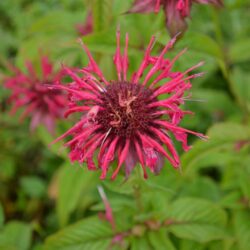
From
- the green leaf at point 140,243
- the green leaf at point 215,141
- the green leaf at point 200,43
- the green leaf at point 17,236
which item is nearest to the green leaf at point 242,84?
the green leaf at point 215,141

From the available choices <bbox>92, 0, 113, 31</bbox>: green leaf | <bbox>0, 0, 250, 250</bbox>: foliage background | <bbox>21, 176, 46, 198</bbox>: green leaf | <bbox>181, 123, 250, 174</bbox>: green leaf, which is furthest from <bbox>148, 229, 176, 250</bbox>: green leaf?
<bbox>21, 176, 46, 198</bbox>: green leaf

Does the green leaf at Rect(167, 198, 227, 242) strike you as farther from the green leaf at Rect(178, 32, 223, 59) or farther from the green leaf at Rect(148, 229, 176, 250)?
the green leaf at Rect(178, 32, 223, 59)

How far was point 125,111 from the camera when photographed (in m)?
1.12

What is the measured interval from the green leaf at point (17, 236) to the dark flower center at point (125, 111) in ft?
2.59

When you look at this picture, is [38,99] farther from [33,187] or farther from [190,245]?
[190,245]

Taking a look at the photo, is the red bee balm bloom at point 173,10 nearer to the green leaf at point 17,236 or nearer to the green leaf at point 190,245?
the green leaf at point 190,245

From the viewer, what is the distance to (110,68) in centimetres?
179

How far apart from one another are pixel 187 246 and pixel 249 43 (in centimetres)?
107

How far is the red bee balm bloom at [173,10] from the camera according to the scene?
4.09 feet

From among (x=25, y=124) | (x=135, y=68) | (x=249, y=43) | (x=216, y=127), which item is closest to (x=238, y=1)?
(x=249, y=43)

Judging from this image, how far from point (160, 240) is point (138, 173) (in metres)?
0.33

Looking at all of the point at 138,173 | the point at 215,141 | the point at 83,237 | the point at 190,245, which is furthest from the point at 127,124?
the point at 190,245

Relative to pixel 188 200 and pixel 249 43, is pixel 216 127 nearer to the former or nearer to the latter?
pixel 188 200

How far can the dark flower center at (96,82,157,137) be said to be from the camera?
1.11 metres
